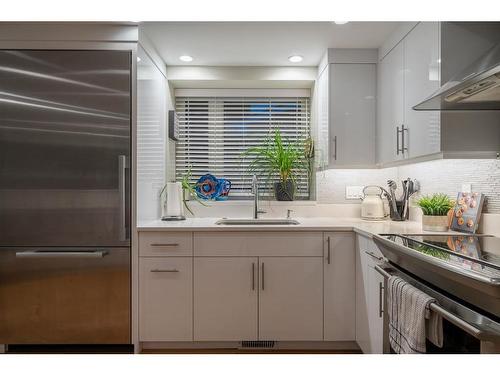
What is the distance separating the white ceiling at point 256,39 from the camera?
7.33 feet

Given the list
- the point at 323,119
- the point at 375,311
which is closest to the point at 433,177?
the point at 323,119

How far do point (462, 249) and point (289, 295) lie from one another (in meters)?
1.17

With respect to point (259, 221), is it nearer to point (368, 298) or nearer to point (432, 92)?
point (368, 298)

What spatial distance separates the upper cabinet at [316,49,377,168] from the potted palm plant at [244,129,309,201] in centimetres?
45

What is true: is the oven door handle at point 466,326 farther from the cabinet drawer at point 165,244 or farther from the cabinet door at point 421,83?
the cabinet drawer at point 165,244

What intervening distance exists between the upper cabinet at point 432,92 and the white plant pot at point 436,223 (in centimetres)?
38

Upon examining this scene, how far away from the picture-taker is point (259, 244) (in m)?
2.28

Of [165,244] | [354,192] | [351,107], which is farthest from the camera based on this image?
[354,192]

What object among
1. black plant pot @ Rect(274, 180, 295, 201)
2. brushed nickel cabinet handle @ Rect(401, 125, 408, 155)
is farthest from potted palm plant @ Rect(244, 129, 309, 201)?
brushed nickel cabinet handle @ Rect(401, 125, 408, 155)

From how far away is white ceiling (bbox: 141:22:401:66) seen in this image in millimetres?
2234

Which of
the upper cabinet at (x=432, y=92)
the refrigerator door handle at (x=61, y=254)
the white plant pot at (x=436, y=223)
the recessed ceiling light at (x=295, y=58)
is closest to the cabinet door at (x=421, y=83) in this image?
the upper cabinet at (x=432, y=92)

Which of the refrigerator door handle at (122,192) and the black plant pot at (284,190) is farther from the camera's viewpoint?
the black plant pot at (284,190)
